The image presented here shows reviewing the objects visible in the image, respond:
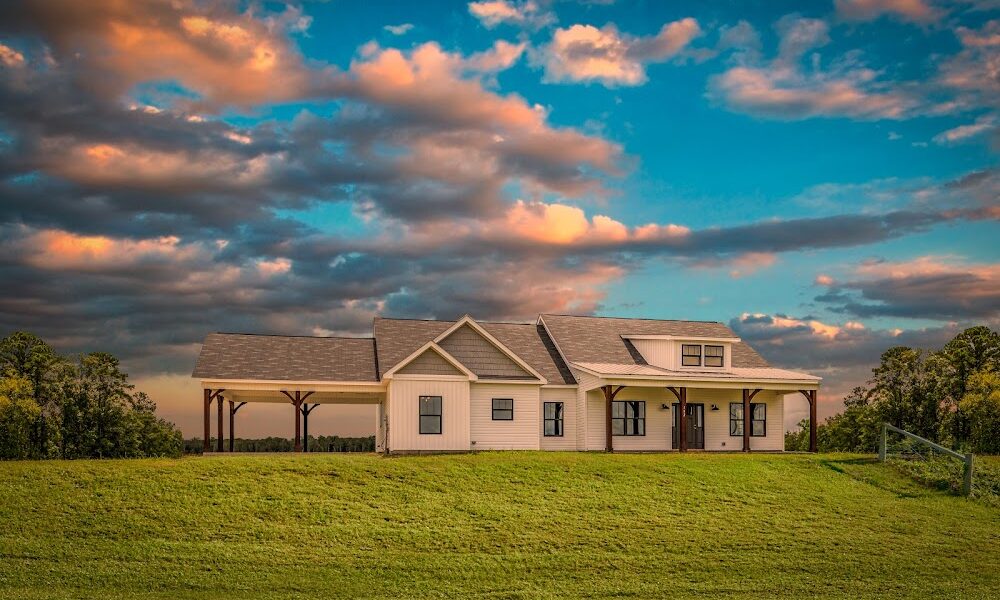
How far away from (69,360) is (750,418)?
30486 mm

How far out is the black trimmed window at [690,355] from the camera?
4234 cm

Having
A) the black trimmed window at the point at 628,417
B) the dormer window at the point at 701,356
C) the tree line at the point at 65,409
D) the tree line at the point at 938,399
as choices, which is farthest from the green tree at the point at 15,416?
the tree line at the point at 938,399

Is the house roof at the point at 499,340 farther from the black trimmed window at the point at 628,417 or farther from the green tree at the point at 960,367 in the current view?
the green tree at the point at 960,367

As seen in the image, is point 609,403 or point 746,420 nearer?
point 609,403

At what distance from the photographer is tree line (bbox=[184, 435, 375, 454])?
42750 millimetres

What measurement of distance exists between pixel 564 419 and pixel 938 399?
68.2 ft

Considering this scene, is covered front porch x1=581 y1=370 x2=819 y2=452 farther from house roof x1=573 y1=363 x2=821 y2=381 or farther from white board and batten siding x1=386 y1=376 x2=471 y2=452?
white board and batten siding x1=386 y1=376 x2=471 y2=452

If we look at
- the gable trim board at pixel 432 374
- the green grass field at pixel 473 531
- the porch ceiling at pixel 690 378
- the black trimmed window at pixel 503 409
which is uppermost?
the gable trim board at pixel 432 374

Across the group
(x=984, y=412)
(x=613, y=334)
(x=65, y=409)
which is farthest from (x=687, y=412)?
(x=65, y=409)

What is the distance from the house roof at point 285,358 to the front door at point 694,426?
42.6 ft

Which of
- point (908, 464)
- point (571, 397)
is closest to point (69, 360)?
point (571, 397)

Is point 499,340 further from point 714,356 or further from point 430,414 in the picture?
point 714,356

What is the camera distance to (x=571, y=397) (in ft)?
130

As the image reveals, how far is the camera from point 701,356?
42.4 m
